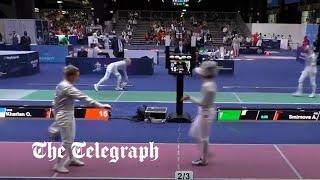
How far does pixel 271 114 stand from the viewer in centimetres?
1178

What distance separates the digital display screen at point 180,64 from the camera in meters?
10.9

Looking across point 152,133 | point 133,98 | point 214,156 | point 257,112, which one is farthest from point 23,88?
point 214,156

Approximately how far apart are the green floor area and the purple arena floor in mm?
5750

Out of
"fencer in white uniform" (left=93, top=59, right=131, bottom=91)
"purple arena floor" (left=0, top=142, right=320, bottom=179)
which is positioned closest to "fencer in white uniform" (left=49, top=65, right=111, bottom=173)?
"purple arena floor" (left=0, top=142, right=320, bottom=179)

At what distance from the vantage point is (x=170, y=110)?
43.9 feet

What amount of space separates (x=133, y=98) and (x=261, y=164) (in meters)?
7.77

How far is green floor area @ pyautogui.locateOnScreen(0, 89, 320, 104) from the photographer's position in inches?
589

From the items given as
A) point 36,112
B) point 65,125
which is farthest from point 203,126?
point 36,112

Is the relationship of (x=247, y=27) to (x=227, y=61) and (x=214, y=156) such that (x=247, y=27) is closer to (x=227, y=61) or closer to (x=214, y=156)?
(x=227, y=61)

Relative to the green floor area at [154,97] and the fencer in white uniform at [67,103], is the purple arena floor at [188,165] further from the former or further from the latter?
the green floor area at [154,97]

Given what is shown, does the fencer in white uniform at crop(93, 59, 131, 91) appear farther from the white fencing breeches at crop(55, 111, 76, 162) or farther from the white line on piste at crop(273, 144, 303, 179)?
the white fencing breeches at crop(55, 111, 76, 162)

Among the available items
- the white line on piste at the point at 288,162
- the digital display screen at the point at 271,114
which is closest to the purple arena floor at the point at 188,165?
the white line on piste at the point at 288,162

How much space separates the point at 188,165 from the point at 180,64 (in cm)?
358

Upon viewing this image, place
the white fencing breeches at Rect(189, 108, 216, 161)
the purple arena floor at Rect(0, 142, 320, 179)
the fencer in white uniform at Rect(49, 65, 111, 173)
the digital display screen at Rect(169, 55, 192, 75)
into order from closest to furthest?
the fencer in white uniform at Rect(49, 65, 111, 173) → the purple arena floor at Rect(0, 142, 320, 179) → the white fencing breeches at Rect(189, 108, 216, 161) → the digital display screen at Rect(169, 55, 192, 75)
